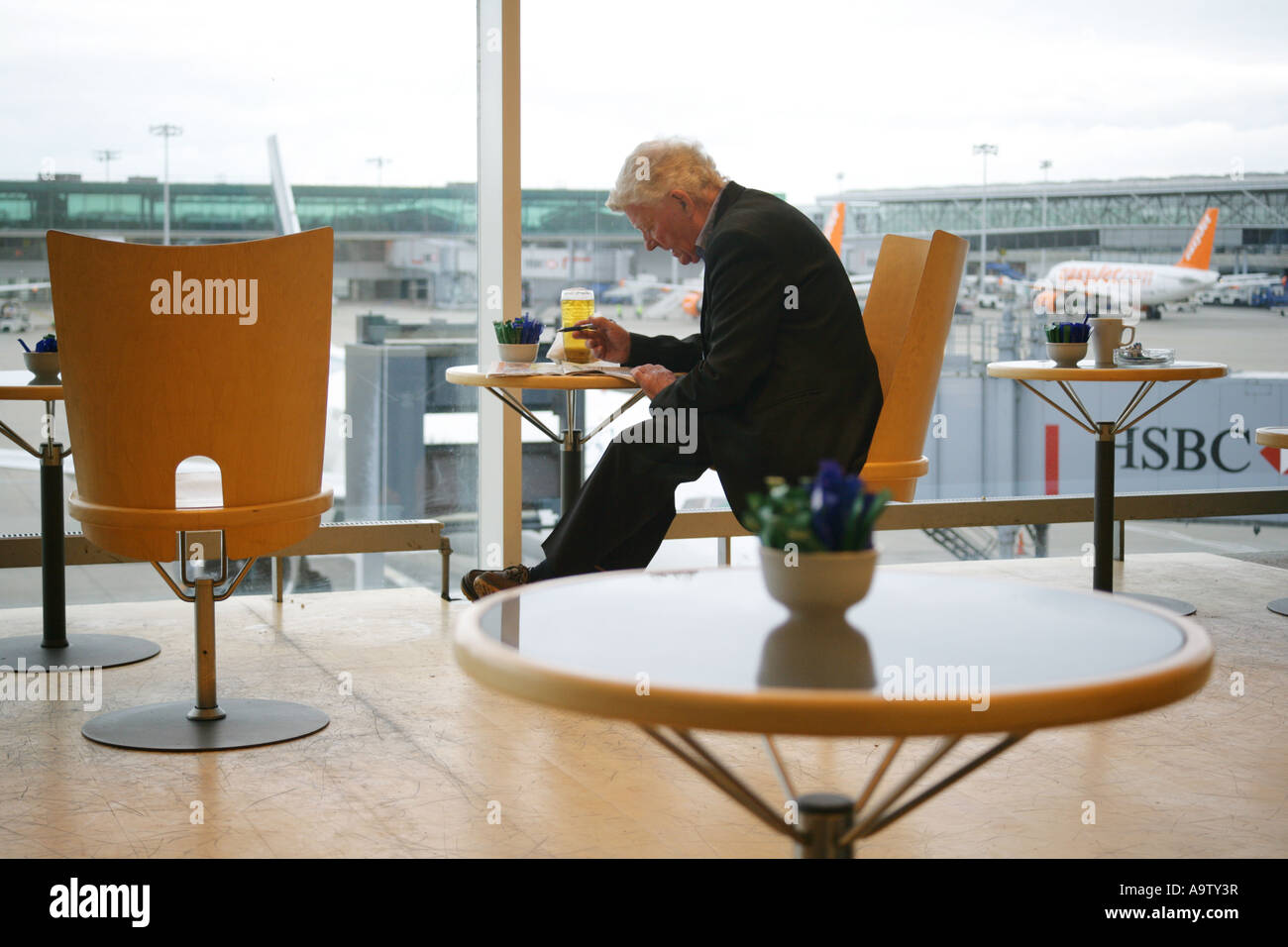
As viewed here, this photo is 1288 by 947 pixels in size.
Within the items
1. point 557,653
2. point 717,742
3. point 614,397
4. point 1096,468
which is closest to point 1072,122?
point 1096,468

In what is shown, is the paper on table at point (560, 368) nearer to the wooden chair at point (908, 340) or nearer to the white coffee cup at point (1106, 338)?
the wooden chair at point (908, 340)

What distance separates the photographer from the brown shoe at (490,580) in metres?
3.19

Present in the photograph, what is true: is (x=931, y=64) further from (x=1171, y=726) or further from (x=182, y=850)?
(x=182, y=850)

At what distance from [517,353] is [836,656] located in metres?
2.49

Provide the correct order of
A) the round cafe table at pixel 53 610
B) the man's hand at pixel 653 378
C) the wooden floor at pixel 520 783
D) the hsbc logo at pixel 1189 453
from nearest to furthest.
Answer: the wooden floor at pixel 520 783 < the man's hand at pixel 653 378 < the round cafe table at pixel 53 610 < the hsbc logo at pixel 1189 453

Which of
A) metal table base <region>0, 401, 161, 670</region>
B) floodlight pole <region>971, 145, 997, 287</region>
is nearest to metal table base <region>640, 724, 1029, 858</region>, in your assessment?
metal table base <region>0, 401, 161, 670</region>

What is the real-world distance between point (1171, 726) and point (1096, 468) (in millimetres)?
1486

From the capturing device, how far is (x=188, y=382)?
8.97 ft

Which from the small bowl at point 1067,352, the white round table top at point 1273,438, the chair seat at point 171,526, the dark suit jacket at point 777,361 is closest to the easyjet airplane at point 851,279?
the small bowl at point 1067,352

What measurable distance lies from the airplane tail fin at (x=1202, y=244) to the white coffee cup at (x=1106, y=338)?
66.7 inches

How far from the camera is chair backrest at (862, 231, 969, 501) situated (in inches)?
149

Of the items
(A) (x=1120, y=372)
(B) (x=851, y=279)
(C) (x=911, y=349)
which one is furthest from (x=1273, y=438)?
(B) (x=851, y=279)

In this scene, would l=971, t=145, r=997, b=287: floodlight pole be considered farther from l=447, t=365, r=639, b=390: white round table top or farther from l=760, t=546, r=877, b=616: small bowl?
l=760, t=546, r=877, b=616: small bowl
